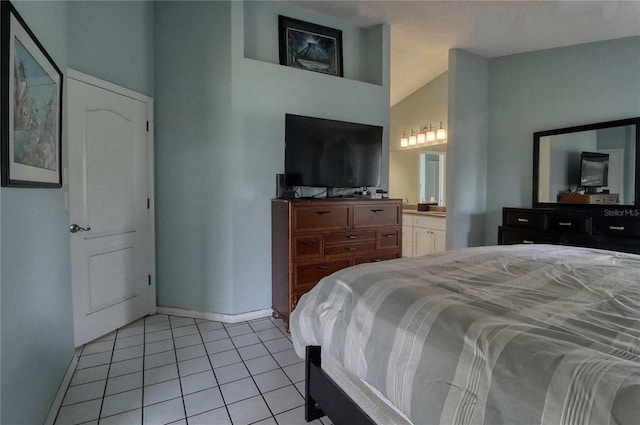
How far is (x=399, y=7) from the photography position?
3.16 metres

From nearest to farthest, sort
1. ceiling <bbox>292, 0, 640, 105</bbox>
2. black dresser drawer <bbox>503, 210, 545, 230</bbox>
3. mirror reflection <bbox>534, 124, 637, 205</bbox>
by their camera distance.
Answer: ceiling <bbox>292, 0, 640, 105</bbox>, mirror reflection <bbox>534, 124, 637, 205</bbox>, black dresser drawer <bbox>503, 210, 545, 230</bbox>

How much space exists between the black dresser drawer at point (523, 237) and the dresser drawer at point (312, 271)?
2216 millimetres

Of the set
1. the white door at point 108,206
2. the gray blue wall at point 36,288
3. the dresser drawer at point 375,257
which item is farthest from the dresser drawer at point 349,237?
the gray blue wall at point 36,288

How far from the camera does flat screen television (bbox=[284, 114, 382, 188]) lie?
294 cm

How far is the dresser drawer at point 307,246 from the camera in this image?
2656mm

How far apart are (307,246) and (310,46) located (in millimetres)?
2073

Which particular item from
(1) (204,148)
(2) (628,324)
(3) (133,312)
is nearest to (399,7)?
(1) (204,148)

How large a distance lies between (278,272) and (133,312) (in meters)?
1.32

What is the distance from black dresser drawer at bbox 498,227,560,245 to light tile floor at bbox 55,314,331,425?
2.82 metres

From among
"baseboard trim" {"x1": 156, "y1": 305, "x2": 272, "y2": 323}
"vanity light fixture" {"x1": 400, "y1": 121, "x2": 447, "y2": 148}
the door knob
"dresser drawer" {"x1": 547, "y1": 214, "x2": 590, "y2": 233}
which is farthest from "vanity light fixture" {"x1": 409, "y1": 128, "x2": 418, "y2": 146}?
the door knob

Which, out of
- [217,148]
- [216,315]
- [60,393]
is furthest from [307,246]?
[60,393]

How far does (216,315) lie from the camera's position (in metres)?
2.95

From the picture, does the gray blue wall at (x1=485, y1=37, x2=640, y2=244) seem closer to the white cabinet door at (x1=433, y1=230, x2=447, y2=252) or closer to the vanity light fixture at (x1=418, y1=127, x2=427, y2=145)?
the white cabinet door at (x1=433, y1=230, x2=447, y2=252)

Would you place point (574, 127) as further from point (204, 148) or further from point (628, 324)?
point (204, 148)
